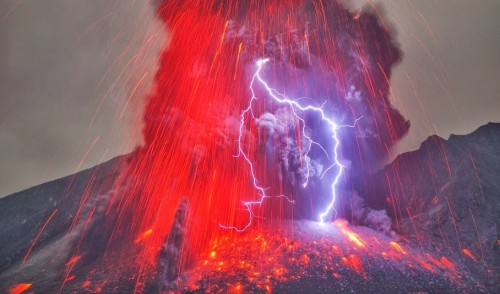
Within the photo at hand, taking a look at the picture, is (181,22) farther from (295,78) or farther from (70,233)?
(70,233)

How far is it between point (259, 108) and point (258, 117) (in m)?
0.90

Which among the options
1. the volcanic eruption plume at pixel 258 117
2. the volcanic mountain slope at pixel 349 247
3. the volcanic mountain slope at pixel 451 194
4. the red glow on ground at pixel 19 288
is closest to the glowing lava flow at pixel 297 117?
the volcanic eruption plume at pixel 258 117

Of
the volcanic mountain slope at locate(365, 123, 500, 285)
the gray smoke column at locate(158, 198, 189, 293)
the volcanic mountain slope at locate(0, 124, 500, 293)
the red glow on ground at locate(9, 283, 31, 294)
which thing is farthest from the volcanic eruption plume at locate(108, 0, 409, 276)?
the red glow on ground at locate(9, 283, 31, 294)

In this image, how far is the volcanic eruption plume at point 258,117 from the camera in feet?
80.2

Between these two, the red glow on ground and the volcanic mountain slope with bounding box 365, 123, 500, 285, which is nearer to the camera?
the red glow on ground

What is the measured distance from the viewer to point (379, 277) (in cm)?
1541

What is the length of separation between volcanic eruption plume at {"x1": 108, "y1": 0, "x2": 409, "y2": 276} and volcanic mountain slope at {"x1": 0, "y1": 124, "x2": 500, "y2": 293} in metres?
2.77

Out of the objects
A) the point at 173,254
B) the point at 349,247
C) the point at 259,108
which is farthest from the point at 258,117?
the point at 173,254

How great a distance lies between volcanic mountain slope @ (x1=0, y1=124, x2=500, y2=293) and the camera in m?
15.6

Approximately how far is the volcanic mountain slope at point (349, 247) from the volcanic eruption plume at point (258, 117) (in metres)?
2.77

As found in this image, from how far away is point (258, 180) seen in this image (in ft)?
A: 80.5

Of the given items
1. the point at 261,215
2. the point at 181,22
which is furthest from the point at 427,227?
the point at 181,22

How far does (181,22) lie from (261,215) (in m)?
21.1

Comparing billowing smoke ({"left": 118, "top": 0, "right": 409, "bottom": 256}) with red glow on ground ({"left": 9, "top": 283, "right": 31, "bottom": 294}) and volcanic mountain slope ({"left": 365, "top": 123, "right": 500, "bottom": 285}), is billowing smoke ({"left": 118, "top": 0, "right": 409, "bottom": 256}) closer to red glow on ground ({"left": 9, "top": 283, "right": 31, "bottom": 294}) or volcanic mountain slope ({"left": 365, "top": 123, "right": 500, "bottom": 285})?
volcanic mountain slope ({"left": 365, "top": 123, "right": 500, "bottom": 285})
